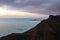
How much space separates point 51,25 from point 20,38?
3498 millimetres

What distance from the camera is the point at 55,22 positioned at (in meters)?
19.6

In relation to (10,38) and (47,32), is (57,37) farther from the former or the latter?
(10,38)

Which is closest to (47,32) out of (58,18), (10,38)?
(58,18)

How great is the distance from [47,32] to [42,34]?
595mm

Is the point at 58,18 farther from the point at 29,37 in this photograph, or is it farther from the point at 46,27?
the point at 29,37

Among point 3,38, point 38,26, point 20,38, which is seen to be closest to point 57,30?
point 38,26

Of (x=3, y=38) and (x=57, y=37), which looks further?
(x=3, y=38)

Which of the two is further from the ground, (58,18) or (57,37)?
(58,18)

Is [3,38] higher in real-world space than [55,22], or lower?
lower

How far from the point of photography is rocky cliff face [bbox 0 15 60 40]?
1928 centimetres

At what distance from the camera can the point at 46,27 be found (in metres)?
19.7

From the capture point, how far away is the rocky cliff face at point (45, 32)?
19.3m

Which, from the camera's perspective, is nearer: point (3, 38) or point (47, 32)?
point (47, 32)

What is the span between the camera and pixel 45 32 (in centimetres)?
1975
